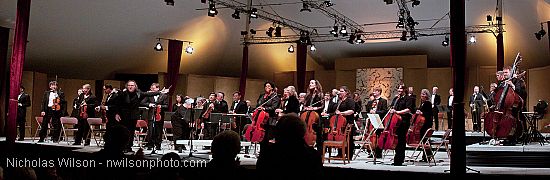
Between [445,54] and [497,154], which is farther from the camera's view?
[445,54]

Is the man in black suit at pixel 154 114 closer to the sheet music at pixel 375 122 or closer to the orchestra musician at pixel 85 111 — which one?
the orchestra musician at pixel 85 111

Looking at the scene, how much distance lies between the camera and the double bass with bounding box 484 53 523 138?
8562 mm

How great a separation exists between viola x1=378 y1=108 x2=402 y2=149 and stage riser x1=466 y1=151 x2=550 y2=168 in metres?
1.11

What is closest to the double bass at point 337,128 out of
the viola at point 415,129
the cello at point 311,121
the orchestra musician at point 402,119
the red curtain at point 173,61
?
the cello at point 311,121

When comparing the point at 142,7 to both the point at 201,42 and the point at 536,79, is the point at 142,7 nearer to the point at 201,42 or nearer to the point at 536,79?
the point at 201,42

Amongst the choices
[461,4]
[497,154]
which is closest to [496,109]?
[497,154]

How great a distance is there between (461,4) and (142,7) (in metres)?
10.5

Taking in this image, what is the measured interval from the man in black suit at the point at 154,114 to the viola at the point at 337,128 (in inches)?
131

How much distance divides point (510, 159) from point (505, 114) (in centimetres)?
83

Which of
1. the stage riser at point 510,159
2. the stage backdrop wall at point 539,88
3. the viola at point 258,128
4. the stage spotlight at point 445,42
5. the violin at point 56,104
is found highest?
the stage spotlight at point 445,42

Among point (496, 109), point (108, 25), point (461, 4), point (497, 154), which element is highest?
point (108, 25)

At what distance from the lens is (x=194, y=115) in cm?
1007

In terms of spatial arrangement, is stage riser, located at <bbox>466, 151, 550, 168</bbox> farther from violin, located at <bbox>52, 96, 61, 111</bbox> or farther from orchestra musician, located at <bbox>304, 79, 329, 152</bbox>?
violin, located at <bbox>52, 96, 61, 111</bbox>

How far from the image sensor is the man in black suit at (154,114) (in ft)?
34.0
